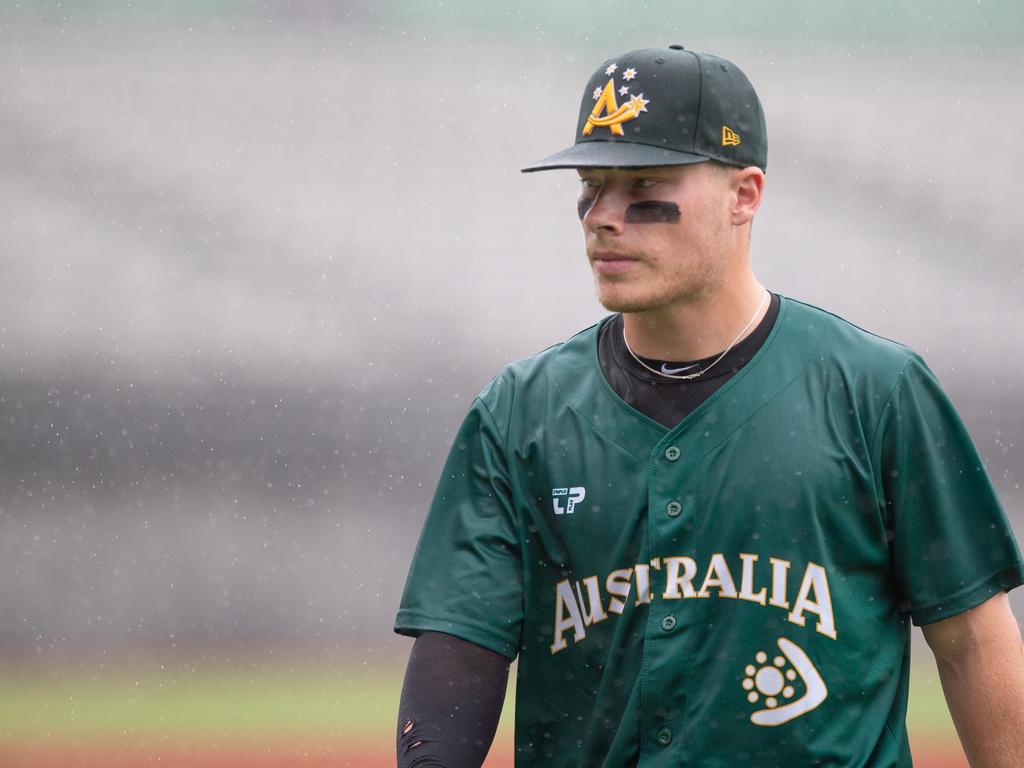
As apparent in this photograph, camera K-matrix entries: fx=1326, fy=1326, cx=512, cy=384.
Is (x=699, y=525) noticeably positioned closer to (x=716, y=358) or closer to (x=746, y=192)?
(x=716, y=358)

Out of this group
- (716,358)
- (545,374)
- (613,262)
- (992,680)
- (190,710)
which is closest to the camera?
(992,680)

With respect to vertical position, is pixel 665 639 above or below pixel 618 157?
below

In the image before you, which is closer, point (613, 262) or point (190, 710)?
point (613, 262)

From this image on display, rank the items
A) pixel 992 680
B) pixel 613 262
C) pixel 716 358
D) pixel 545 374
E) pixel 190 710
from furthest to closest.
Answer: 1. pixel 190 710
2. pixel 545 374
3. pixel 716 358
4. pixel 613 262
5. pixel 992 680

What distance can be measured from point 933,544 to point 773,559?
0.90 feet

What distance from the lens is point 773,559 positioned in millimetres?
2307

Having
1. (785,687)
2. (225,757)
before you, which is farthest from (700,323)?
(225,757)

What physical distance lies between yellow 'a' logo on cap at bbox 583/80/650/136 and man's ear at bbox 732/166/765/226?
23 cm

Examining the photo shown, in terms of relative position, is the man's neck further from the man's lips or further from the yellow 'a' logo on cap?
the yellow 'a' logo on cap

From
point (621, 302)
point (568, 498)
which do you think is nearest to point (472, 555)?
point (568, 498)

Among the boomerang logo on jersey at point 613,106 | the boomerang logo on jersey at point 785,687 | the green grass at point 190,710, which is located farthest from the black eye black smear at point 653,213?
the green grass at point 190,710

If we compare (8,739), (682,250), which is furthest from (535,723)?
(8,739)

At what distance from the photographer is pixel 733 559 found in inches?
92.0

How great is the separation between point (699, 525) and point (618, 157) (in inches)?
26.4
